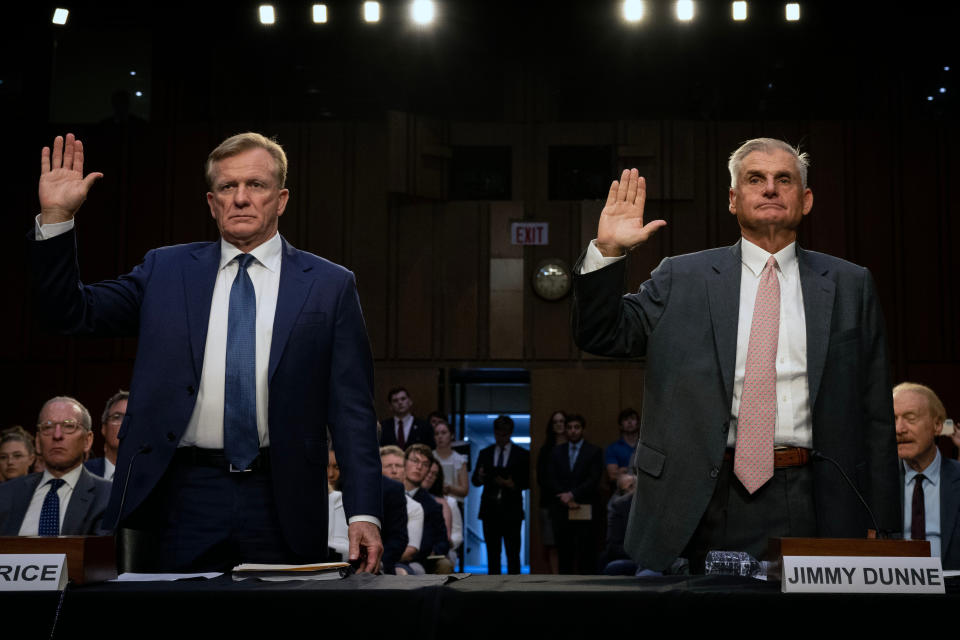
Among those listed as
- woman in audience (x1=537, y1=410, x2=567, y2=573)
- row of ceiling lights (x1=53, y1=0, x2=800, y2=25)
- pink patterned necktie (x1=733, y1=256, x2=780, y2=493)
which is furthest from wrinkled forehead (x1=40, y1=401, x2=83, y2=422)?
row of ceiling lights (x1=53, y1=0, x2=800, y2=25)

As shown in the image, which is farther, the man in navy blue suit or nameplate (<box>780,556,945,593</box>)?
the man in navy blue suit

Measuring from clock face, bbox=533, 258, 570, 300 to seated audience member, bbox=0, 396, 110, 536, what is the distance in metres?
7.40

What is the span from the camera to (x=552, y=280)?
11.7 metres

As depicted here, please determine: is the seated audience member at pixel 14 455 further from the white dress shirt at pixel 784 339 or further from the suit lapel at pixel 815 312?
the suit lapel at pixel 815 312

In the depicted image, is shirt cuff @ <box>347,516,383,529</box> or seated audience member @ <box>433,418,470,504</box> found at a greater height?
shirt cuff @ <box>347,516,383,529</box>

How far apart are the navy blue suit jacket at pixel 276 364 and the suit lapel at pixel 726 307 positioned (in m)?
0.79

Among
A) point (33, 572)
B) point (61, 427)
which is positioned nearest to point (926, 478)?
point (33, 572)

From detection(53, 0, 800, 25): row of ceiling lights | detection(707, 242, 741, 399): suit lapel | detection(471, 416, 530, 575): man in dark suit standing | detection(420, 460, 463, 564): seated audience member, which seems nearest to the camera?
detection(707, 242, 741, 399): suit lapel

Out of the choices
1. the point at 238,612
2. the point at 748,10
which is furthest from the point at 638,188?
the point at 748,10

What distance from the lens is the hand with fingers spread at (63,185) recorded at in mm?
2135

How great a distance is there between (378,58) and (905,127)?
6.00 meters

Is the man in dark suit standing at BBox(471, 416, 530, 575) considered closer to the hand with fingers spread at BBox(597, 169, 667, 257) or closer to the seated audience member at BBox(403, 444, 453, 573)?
the seated audience member at BBox(403, 444, 453, 573)

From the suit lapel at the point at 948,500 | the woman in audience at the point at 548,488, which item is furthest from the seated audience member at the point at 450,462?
the suit lapel at the point at 948,500

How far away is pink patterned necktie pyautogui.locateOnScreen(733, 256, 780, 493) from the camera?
2254 mm
